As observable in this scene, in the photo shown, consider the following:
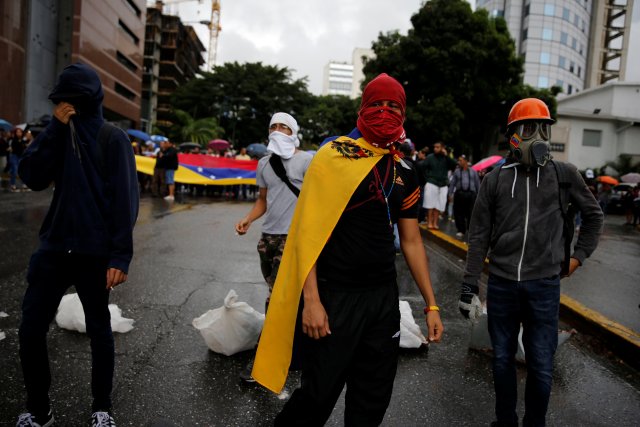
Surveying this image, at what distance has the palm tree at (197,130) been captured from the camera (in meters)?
47.7

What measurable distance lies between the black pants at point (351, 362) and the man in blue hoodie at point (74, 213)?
3.58ft

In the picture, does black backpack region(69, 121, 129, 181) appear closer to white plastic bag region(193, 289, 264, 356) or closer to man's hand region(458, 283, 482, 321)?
white plastic bag region(193, 289, 264, 356)

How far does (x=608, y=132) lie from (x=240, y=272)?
36.6 metres

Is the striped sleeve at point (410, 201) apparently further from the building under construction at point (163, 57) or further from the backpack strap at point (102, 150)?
the building under construction at point (163, 57)

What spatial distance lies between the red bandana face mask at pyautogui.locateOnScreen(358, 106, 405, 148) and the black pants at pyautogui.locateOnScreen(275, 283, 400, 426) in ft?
2.07

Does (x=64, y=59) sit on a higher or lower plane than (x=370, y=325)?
higher

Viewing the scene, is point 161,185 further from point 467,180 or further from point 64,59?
point 64,59

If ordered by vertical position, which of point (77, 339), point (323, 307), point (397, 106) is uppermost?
point (397, 106)

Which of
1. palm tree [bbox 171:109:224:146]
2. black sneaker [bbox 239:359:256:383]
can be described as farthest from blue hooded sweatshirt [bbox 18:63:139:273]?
palm tree [bbox 171:109:224:146]

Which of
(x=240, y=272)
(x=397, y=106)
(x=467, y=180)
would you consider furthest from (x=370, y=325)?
(x=467, y=180)

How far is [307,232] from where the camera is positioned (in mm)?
2115

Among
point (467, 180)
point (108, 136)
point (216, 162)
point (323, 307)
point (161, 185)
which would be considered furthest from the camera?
point (216, 162)

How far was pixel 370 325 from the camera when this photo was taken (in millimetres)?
2184

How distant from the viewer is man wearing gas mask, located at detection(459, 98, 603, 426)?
109 inches
